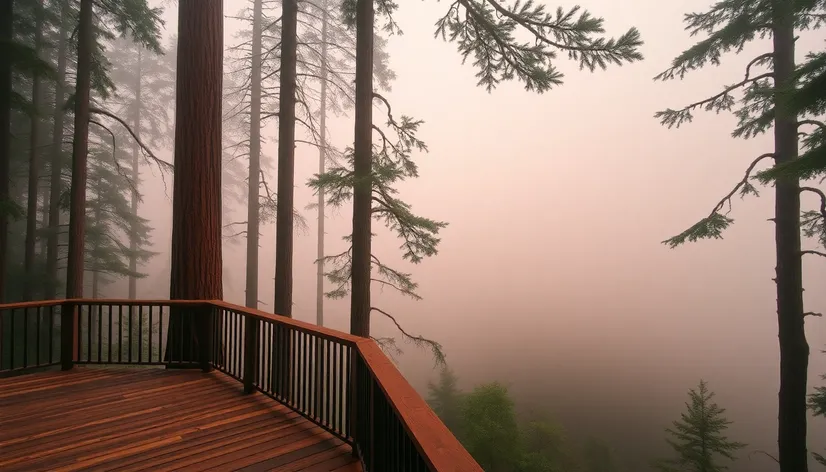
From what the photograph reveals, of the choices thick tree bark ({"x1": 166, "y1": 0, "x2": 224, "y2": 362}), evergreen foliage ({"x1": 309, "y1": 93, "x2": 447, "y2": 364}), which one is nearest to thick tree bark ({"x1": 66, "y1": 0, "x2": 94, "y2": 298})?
thick tree bark ({"x1": 166, "y1": 0, "x2": 224, "y2": 362})

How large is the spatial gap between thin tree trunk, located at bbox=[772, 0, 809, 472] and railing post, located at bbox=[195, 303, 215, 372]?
416 inches

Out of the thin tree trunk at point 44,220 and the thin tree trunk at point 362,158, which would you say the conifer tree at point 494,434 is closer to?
the thin tree trunk at point 362,158

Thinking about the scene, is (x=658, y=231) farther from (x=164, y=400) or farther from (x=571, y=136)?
(x=164, y=400)

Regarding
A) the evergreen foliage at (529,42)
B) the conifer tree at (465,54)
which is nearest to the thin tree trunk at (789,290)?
the evergreen foliage at (529,42)

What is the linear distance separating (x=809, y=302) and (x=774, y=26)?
227 feet

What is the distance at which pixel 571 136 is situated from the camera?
85812 mm

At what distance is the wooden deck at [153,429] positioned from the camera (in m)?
2.82

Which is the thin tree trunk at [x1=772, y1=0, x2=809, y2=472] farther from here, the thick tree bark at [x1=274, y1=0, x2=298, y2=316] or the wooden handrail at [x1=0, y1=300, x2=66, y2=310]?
the wooden handrail at [x1=0, y1=300, x2=66, y2=310]

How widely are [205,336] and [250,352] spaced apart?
4.54ft

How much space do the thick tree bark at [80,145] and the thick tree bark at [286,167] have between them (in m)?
4.31

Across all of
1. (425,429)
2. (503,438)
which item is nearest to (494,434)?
(503,438)

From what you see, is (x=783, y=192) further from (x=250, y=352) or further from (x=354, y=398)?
(x=250, y=352)

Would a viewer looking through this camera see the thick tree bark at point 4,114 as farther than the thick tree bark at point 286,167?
No

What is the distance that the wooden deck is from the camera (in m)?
2.82
